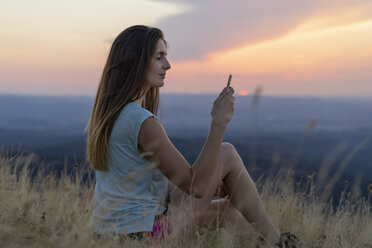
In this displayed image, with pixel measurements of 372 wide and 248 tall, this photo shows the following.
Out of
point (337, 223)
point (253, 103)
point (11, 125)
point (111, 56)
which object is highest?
point (111, 56)

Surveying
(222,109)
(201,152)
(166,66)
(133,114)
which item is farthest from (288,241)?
(166,66)

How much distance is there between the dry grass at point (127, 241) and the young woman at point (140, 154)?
0.43 ft

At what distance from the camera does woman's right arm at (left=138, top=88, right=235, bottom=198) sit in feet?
6.05

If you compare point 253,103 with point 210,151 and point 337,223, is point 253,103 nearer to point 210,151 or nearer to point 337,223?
point 210,151

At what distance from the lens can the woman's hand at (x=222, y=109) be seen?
1.83 m

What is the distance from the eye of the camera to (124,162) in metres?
2.03

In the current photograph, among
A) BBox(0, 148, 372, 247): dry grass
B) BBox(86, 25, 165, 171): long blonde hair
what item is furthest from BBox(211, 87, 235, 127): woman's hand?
BBox(0, 148, 372, 247): dry grass

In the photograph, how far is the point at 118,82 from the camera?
2.14 meters

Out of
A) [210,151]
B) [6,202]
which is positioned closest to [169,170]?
[210,151]

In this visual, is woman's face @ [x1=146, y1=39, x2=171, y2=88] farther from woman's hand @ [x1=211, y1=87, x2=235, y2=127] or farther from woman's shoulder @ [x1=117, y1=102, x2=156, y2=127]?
woman's hand @ [x1=211, y1=87, x2=235, y2=127]

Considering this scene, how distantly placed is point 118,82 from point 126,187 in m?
0.59

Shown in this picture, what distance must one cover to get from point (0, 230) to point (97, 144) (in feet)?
2.04

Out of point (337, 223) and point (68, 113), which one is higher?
point (337, 223)

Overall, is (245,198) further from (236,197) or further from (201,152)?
(201,152)
